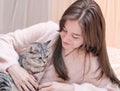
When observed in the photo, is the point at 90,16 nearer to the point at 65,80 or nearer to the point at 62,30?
the point at 62,30

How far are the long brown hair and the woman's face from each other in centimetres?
2

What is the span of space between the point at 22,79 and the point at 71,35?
1.03ft

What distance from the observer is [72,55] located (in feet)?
4.76

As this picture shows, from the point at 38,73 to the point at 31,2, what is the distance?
1466mm

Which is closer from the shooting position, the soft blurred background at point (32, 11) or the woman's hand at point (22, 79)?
the woman's hand at point (22, 79)

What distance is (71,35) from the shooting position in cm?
131

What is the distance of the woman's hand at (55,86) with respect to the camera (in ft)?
4.33

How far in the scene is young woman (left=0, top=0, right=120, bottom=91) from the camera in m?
1.31

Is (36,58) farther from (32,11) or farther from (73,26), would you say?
(32,11)

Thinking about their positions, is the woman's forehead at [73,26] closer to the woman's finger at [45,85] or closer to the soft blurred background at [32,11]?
the woman's finger at [45,85]

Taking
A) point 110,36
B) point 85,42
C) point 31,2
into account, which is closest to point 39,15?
point 31,2

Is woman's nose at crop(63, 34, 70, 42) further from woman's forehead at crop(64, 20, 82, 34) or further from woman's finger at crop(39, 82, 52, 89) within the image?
woman's finger at crop(39, 82, 52, 89)

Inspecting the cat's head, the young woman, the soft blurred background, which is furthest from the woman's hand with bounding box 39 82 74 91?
the soft blurred background

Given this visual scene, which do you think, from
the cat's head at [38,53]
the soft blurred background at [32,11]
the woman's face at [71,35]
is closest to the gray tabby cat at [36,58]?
the cat's head at [38,53]
